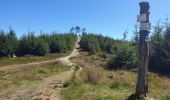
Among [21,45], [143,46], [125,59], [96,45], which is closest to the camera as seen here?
[143,46]

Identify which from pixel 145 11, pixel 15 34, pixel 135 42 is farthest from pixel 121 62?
pixel 15 34

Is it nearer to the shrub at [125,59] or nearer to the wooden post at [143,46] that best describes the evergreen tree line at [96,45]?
the shrub at [125,59]

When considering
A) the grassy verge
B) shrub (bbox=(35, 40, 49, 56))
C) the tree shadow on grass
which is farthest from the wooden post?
shrub (bbox=(35, 40, 49, 56))

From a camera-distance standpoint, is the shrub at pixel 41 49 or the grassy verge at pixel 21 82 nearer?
the grassy verge at pixel 21 82

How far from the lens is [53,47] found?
84688 mm

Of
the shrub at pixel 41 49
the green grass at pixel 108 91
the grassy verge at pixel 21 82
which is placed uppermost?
the shrub at pixel 41 49

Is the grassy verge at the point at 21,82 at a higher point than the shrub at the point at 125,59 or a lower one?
lower

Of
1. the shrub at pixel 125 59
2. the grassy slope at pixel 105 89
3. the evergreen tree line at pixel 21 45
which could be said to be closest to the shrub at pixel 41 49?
the evergreen tree line at pixel 21 45

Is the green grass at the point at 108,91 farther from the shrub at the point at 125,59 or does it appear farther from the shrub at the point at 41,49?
the shrub at the point at 41,49

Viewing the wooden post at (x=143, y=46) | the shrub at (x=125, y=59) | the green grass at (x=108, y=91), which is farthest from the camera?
the shrub at (x=125, y=59)

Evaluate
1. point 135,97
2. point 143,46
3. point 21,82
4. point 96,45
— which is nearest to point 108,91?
point 135,97

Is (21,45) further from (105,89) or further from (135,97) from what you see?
(135,97)

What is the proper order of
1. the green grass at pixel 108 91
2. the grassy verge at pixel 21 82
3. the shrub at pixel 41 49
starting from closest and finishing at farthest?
the green grass at pixel 108 91 → the grassy verge at pixel 21 82 → the shrub at pixel 41 49

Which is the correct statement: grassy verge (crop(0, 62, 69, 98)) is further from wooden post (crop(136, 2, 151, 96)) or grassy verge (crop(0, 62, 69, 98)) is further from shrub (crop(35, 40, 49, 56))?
shrub (crop(35, 40, 49, 56))
